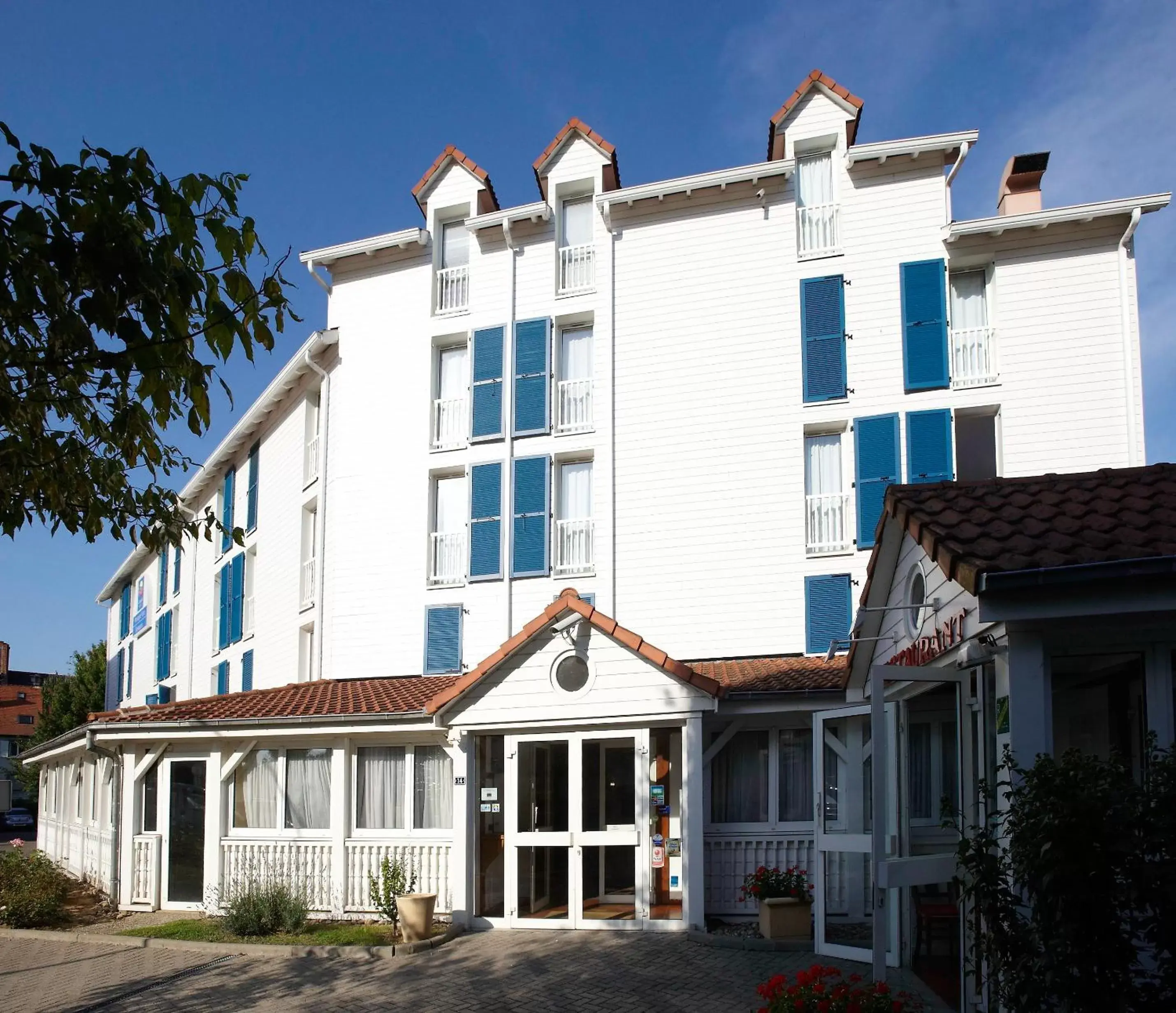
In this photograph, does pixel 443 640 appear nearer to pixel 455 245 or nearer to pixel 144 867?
pixel 144 867

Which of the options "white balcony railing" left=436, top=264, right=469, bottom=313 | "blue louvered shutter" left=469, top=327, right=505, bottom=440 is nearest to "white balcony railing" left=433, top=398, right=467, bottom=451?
"blue louvered shutter" left=469, top=327, right=505, bottom=440

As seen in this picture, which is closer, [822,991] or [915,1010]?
[822,991]

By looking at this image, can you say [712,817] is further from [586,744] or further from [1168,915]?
[1168,915]

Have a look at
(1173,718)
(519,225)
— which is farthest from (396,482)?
(1173,718)

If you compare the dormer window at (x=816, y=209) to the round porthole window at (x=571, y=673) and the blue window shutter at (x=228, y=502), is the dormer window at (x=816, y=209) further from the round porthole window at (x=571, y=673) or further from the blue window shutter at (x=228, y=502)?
the blue window shutter at (x=228, y=502)

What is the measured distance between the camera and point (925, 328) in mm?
19281

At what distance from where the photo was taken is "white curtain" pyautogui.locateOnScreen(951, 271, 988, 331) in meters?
19.6

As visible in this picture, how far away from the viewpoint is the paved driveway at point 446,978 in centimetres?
1079

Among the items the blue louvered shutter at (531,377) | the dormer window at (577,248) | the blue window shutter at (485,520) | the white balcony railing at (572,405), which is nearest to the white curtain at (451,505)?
the blue window shutter at (485,520)

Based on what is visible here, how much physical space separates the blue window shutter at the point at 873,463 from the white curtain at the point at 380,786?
8020mm

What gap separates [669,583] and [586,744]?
595 centimetres

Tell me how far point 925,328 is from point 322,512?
1153 centimetres

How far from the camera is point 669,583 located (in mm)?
19969

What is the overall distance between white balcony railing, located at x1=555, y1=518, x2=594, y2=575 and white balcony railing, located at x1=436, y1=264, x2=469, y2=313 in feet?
15.8
